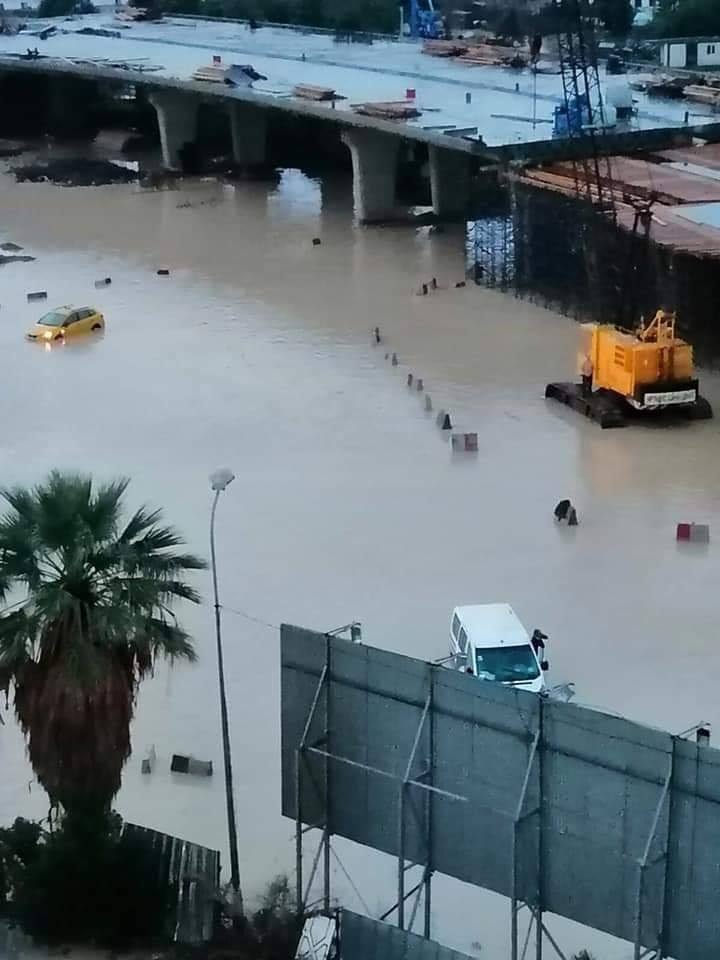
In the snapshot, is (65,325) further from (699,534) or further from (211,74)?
(211,74)

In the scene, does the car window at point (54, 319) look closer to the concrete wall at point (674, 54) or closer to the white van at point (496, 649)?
the white van at point (496, 649)

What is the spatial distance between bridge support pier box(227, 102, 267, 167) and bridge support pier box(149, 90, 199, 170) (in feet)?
6.64

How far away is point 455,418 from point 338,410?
2.03m

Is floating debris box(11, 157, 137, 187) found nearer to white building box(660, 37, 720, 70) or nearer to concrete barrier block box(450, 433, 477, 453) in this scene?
white building box(660, 37, 720, 70)

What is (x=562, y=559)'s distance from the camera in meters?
24.1

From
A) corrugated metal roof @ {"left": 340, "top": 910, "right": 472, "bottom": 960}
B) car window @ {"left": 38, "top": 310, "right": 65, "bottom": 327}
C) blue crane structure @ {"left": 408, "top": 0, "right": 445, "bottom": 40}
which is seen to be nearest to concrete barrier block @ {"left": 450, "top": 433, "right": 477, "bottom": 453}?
car window @ {"left": 38, "top": 310, "right": 65, "bottom": 327}

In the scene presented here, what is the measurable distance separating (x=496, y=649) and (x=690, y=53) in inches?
2299

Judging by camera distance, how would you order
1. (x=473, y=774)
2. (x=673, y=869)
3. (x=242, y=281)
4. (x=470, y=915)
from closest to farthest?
(x=673, y=869), (x=473, y=774), (x=470, y=915), (x=242, y=281)

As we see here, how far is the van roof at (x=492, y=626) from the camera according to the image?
1925 cm

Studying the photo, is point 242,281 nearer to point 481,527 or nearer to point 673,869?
point 481,527

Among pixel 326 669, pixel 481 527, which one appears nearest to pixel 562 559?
pixel 481 527

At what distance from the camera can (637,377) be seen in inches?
1211

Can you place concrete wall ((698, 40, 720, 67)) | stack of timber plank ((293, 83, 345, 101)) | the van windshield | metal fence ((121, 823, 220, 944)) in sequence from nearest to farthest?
1. metal fence ((121, 823, 220, 944))
2. the van windshield
3. stack of timber plank ((293, 83, 345, 101))
4. concrete wall ((698, 40, 720, 67))

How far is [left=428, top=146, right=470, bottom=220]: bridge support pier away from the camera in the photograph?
51.3 meters
